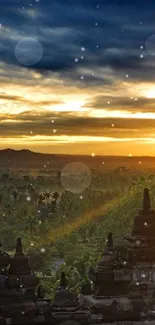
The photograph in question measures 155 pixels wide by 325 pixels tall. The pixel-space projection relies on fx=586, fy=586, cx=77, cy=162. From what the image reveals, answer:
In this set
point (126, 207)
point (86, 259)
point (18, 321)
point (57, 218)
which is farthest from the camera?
point (57, 218)

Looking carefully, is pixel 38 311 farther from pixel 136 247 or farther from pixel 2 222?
pixel 2 222

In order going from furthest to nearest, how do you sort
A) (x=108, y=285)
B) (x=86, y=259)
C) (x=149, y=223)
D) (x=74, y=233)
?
(x=74, y=233) < (x=86, y=259) < (x=149, y=223) < (x=108, y=285)

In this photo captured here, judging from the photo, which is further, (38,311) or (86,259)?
(86,259)

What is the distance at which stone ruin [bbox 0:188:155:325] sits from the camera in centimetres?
2444

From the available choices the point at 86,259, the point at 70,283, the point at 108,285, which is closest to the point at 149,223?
the point at 108,285

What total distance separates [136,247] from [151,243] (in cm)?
79

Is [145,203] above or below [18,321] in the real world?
above

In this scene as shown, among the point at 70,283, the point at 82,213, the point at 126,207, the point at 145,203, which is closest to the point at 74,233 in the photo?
the point at 126,207

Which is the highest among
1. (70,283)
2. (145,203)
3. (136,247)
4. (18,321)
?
(145,203)

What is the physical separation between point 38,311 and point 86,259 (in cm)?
4330

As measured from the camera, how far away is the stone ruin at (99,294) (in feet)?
80.2

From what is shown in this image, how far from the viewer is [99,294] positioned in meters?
25.8

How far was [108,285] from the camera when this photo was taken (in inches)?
1023

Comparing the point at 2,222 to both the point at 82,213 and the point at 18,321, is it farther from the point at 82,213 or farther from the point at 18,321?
the point at 18,321
